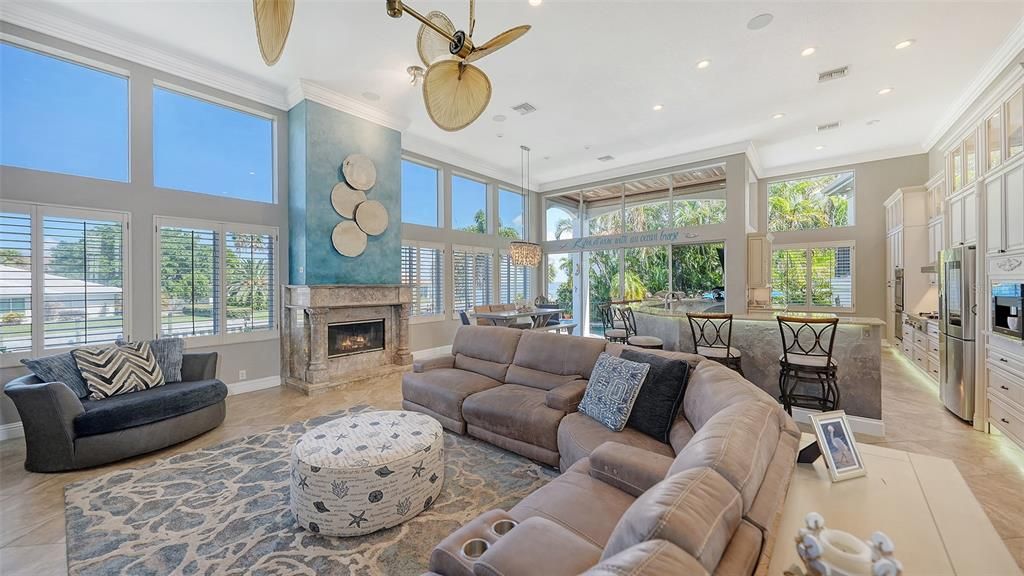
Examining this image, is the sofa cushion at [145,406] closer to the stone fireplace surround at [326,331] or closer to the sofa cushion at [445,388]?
the stone fireplace surround at [326,331]

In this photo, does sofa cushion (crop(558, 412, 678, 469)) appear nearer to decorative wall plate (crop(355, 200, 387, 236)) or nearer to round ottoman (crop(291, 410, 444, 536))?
round ottoman (crop(291, 410, 444, 536))

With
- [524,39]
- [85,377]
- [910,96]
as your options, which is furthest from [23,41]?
[910,96]

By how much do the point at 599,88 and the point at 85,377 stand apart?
585 cm

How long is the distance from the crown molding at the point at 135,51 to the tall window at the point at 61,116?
237 millimetres

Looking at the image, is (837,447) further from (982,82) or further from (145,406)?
(982,82)

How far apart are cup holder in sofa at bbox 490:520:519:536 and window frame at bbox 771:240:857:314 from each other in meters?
7.77

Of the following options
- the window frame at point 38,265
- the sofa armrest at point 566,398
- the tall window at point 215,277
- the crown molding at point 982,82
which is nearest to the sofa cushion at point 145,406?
the window frame at point 38,265

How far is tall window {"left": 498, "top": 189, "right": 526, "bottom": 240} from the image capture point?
882 cm

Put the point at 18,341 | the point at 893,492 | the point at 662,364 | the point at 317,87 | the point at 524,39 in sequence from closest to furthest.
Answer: the point at 893,492, the point at 662,364, the point at 18,341, the point at 524,39, the point at 317,87

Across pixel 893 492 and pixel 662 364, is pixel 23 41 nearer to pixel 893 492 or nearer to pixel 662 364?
pixel 662 364

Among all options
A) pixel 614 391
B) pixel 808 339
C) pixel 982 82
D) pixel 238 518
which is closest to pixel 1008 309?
pixel 808 339

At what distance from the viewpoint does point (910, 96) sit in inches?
192

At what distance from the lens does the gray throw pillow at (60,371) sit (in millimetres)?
3006

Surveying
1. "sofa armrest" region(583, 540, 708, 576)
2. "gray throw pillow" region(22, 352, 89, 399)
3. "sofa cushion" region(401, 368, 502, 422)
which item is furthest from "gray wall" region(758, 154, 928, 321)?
"gray throw pillow" region(22, 352, 89, 399)
